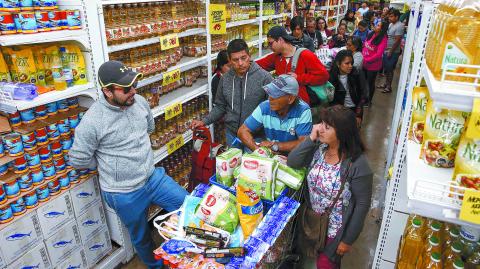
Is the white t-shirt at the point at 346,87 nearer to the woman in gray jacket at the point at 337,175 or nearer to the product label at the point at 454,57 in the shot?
the woman in gray jacket at the point at 337,175

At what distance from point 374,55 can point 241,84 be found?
190 inches

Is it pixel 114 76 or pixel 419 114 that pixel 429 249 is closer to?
pixel 419 114

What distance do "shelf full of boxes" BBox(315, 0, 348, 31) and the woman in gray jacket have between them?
331 inches

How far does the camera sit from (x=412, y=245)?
5.74ft

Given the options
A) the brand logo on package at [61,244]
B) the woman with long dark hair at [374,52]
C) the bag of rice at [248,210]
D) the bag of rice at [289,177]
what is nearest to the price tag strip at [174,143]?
the brand logo on package at [61,244]

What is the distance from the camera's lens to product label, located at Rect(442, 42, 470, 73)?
1.15 metres

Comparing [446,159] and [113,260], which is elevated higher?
[446,159]

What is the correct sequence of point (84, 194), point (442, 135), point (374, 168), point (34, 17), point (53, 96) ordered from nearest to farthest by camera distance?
point (442, 135), point (34, 17), point (53, 96), point (84, 194), point (374, 168)

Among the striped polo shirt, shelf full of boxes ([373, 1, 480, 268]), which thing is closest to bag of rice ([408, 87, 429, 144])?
shelf full of boxes ([373, 1, 480, 268])

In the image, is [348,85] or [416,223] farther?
[348,85]

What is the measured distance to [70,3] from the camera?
99.0 inches

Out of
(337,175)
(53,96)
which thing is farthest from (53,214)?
(337,175)

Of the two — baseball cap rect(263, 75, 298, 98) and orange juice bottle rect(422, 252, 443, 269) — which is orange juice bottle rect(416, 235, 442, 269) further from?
baseball cap rect(263, 75, 298, 98)

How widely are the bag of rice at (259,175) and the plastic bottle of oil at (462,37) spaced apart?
1048 millimetres
